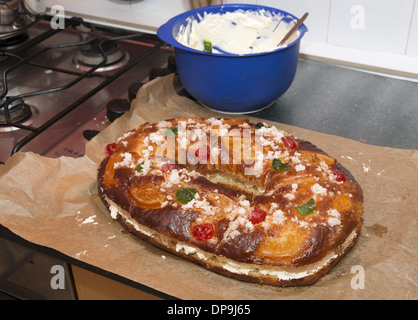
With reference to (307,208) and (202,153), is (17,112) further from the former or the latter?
(307,208)

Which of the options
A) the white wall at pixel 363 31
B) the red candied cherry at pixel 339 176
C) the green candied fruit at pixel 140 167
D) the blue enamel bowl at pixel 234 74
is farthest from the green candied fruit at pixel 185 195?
the white wall at pixel 363 31

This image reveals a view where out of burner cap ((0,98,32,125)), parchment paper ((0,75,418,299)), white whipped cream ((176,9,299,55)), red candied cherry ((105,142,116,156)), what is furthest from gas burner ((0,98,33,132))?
white whipped cream ((176,9,299,55))

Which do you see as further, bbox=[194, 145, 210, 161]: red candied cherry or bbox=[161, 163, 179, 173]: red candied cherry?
bbox=[194, 145, 210, 161]: red candied cherry

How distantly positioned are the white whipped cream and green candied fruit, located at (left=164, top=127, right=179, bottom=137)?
449 millimetres

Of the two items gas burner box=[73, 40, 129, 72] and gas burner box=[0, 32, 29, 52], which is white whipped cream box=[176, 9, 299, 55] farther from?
gas burner box=[0, 32, 29, 52]

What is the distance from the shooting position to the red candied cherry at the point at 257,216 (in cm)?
128

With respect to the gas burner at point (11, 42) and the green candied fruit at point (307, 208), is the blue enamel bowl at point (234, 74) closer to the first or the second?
the green candied fruit at point (307, 208)

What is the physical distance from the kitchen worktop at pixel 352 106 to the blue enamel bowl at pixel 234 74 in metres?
0.11

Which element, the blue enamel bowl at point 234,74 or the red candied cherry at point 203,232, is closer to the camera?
the red candied cherry at point 203,232

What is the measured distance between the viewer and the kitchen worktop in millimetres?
1753

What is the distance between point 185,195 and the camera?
4.40ft

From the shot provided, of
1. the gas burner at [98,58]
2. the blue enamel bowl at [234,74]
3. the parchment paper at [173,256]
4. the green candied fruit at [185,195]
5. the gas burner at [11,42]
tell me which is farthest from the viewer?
the gas burner at [11,42]

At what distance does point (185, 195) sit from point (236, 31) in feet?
2.88
